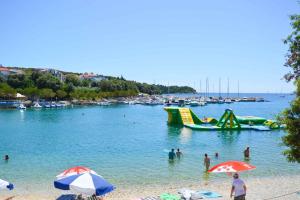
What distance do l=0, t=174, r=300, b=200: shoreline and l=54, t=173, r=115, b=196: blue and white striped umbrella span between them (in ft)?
16.4

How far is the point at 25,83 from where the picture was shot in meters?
127

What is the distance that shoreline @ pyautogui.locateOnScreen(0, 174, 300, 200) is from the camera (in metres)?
17.5

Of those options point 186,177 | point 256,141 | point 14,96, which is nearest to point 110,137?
point 256,141

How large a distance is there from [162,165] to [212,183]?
19.3 ft

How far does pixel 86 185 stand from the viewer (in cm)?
1238

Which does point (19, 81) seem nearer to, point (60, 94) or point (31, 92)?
point (31, 92)

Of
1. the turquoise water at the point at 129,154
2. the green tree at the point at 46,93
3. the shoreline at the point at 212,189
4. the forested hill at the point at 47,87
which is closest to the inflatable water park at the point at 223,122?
the turquoise water at the point at 129,154

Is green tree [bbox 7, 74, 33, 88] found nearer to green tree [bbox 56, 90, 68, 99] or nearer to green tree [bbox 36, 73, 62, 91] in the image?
green tree [bbox 36, 73, 62, 91]

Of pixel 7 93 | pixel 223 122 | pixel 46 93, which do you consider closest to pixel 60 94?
pixel 46 93

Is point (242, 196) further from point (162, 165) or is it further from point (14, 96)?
point (14, 96)

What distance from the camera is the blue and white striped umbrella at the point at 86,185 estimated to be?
12273mm

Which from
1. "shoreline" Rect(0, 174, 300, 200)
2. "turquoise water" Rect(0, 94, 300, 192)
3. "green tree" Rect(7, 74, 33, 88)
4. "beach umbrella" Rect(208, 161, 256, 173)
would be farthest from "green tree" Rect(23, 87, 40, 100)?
"beach umbrella" Rect(208, 161, 256, 173)

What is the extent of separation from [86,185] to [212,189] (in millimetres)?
8405

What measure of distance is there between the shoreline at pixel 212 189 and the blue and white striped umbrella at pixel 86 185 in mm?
5001
